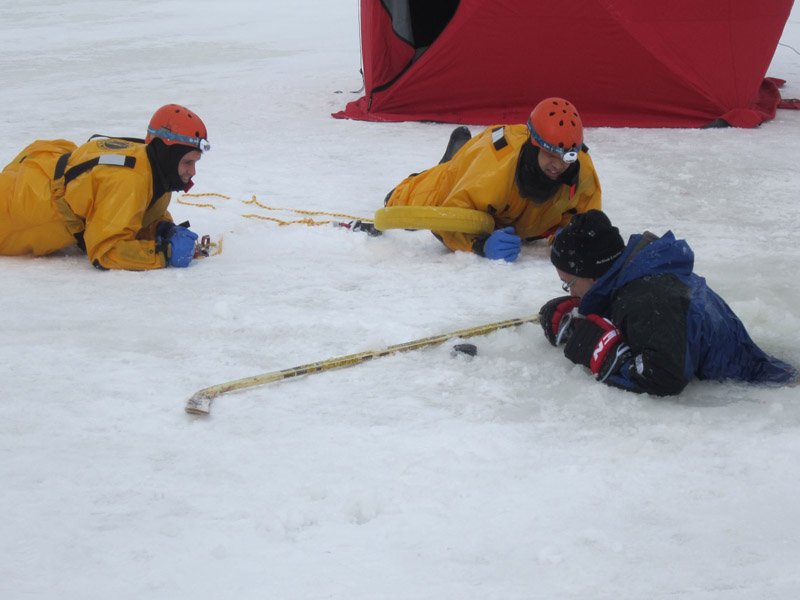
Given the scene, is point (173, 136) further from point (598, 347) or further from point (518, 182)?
point (598, 347)

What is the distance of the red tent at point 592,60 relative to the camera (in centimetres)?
764

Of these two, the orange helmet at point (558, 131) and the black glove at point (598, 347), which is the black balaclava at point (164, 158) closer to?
the orange helmet at point (558, 131)

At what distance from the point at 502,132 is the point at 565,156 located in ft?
1.69

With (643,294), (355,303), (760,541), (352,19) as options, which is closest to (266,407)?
(355,303)

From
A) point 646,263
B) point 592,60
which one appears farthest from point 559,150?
point 592,60

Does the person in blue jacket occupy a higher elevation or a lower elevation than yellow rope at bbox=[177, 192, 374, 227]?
higher

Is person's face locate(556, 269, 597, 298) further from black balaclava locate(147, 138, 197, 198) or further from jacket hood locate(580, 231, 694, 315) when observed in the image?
black balaclava locate(147, 138, 197, 198)

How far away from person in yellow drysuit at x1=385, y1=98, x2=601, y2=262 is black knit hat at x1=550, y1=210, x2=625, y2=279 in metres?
1.31

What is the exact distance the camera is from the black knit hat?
10.9ft

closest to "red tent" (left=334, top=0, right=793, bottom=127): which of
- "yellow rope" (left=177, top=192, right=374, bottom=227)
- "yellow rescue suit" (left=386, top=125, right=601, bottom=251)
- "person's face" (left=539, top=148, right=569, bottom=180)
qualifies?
"yellow rope" (left=177, top=192, right=374, bottom=227)

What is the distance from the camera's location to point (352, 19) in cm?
1451

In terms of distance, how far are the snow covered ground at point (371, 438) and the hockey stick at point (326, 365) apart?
0.04m

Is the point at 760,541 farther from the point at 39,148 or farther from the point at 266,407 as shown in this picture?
the point at 39,148

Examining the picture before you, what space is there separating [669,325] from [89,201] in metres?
2.89
